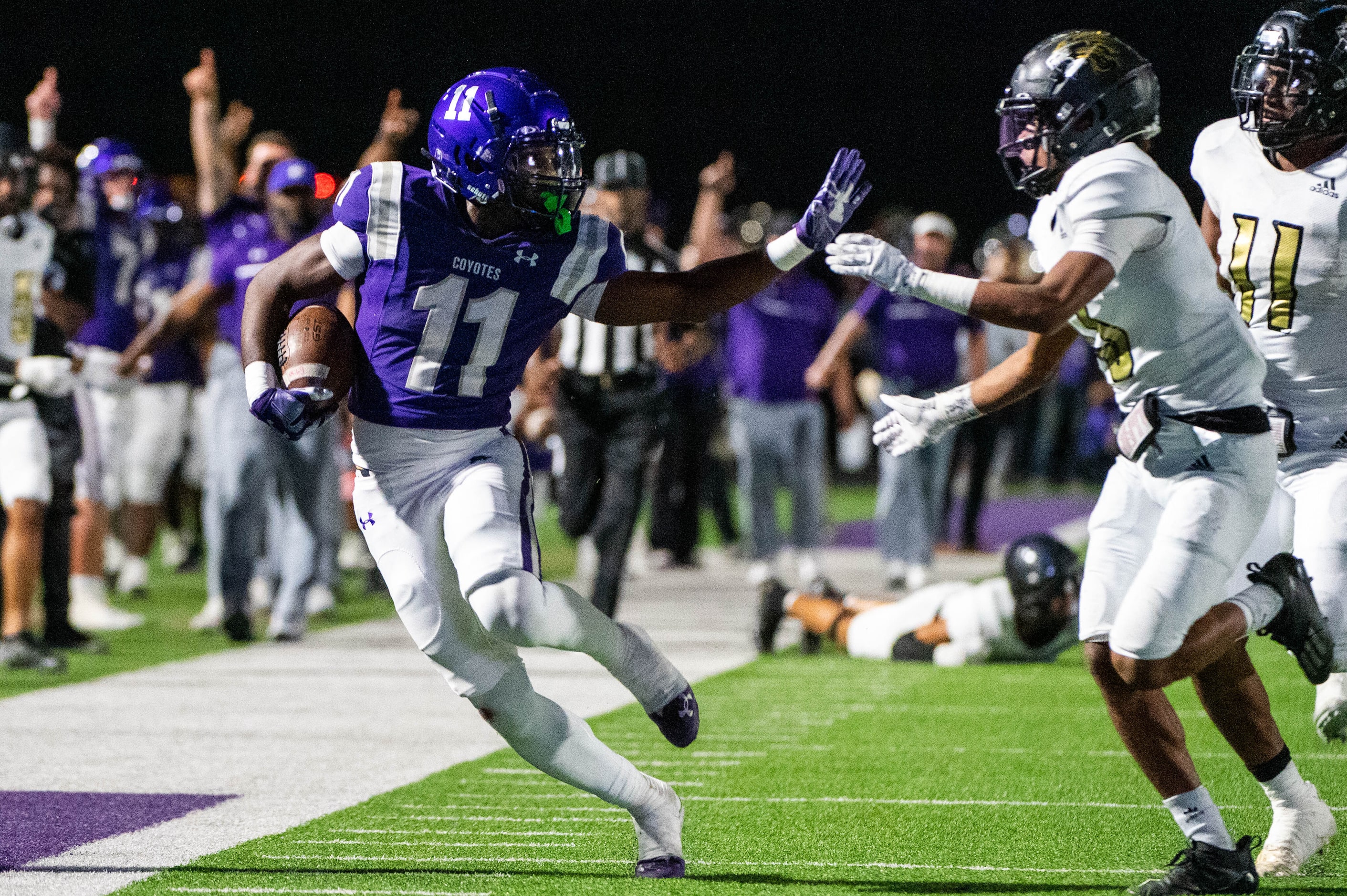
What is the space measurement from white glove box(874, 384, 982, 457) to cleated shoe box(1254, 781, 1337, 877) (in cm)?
117

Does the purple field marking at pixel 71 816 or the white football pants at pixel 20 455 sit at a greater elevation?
the white football pants at pixel 20 455

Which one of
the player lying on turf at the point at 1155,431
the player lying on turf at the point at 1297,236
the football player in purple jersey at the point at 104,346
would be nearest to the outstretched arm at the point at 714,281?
the player lying on turf at the point at 1155,431

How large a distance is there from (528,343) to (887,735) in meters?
2.38

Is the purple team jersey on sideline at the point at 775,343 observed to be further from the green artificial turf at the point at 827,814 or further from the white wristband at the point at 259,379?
the white wristband at the point at 259,379

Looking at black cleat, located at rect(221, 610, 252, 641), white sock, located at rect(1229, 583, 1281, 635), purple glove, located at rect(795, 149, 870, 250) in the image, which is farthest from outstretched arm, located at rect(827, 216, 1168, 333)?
black cleat, located at rect(221, 610, 252, 641)

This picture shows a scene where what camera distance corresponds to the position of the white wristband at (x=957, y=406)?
4.05m

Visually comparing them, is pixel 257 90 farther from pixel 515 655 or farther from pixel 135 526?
pixel 515 655

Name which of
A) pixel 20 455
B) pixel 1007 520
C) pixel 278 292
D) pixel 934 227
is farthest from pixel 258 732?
pixel 1007 520

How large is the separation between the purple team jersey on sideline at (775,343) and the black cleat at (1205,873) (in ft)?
21.2

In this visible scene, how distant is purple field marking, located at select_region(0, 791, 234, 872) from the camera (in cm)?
407

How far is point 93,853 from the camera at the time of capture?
400 cm

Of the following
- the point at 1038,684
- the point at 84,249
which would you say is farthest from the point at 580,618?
the point at 84,249

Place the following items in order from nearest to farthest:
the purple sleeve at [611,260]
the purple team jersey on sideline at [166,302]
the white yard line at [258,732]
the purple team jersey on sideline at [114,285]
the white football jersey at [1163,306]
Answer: the white football jersey at [1163,306], the purple sleeve at [611,260], the white yard line at [258,732], the purple team jersey on sideline at [114,285], the purple team jersey on sideline at [166,302]

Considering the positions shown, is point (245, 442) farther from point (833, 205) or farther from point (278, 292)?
point (833, 205)
